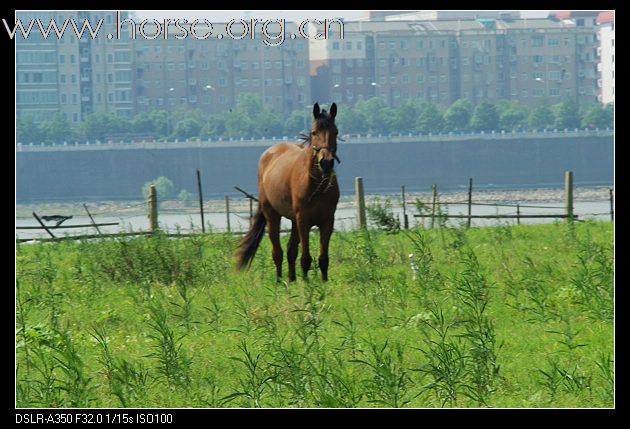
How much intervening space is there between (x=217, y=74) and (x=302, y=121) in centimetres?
1519

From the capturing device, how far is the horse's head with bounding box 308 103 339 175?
1030cm

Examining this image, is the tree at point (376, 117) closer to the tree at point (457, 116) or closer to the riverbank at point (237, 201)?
the tree at point (457, 116)

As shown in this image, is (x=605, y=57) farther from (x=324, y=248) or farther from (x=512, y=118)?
(x=324, y=248)

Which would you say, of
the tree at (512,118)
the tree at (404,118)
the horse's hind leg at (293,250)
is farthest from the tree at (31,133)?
the horse's hind leg at (293,250)

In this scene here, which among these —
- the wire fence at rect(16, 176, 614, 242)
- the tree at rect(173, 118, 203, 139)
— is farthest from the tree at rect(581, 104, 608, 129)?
the tree at rect(173, 118, 203, 139)

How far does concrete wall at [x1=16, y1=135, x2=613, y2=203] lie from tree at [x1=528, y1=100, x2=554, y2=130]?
13803 millimetres

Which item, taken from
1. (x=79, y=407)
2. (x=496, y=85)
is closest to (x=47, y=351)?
(x=79, y=407)

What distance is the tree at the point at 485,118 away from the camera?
14688 cm

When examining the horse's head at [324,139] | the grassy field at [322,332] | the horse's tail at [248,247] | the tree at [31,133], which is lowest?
the grassy field at [322,332]

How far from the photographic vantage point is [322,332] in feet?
27.1

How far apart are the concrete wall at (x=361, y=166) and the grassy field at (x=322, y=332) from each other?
110 m

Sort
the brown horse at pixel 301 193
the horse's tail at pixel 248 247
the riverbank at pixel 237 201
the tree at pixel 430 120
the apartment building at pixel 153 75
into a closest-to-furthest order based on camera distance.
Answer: the brown horse at pixel 301 193 → the horse's tail at pixel 248 247 → the riverbank at pixel 237 201 → the tree at pixel 430 120 → the apartment building at pixel 153 75

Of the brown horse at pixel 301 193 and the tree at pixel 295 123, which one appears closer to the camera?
the brown horse at pixel 301 193

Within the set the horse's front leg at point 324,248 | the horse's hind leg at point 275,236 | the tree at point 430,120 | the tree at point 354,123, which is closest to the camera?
the horse's front leg at point 324,248
